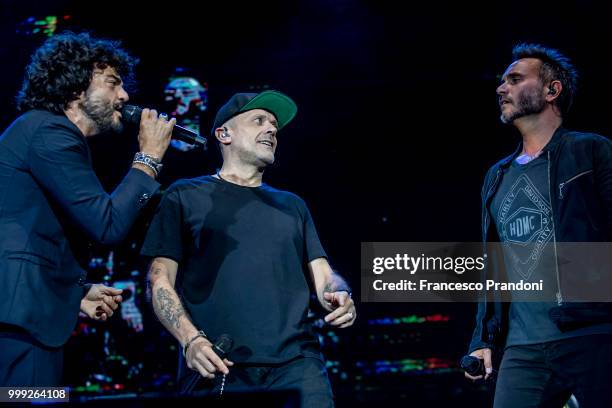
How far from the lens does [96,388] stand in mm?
4328

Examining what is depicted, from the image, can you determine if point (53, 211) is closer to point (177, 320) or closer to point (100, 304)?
point (100, 304)

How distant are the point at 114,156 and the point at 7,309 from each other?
2923 millimetres

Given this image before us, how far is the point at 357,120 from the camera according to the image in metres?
4.85

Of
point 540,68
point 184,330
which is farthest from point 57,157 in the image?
point 540,68

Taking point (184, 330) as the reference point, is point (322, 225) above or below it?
above

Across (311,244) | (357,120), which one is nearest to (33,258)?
(311,244)

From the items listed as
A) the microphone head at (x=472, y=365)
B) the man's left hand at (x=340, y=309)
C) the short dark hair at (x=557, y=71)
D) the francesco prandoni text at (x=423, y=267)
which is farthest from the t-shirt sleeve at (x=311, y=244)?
the francesco prandoni text at (x=423, y=267)

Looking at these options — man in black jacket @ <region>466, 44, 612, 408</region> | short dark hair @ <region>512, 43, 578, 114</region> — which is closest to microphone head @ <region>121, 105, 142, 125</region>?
man in black jacket @ <region>466, 44, 612, 408</region>

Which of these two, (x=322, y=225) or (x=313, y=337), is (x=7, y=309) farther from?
(x=322, y=225)

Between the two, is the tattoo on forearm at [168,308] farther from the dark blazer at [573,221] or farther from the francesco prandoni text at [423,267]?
the francesco prandoni text at [423,267]

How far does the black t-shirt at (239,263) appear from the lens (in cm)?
239

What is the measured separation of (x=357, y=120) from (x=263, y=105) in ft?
6.50

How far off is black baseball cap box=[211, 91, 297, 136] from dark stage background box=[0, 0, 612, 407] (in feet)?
5.35

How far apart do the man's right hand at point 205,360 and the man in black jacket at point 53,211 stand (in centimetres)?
34
